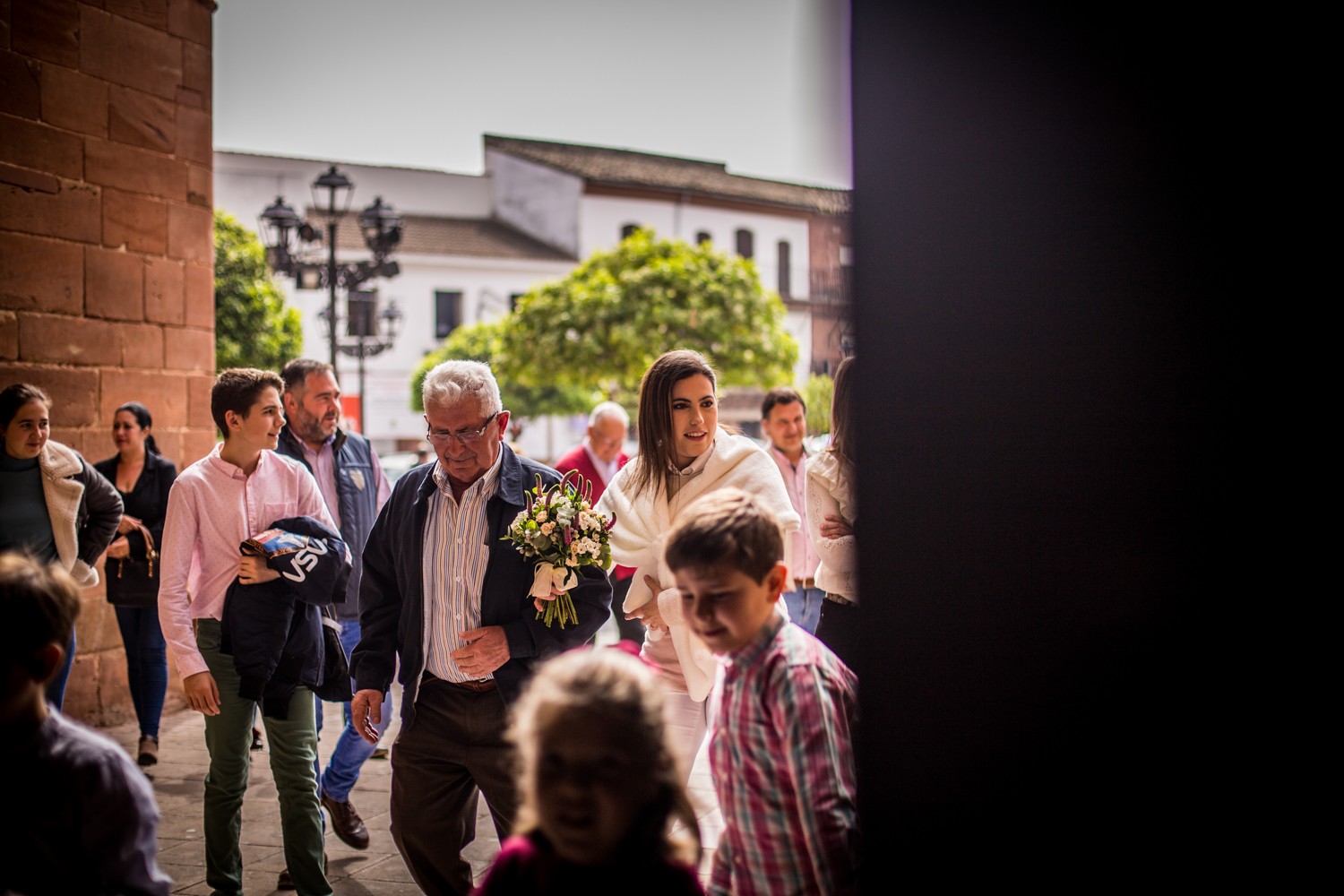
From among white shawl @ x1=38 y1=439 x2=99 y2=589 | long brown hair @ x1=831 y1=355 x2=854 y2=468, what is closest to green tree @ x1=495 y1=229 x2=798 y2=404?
white shawl @ x1=38 y1=439 x2=99 y2=589

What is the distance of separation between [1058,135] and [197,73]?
321 inches

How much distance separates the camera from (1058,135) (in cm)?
185

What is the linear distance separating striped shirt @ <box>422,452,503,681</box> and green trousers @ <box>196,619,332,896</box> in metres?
0.92

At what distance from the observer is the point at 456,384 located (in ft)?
12.2

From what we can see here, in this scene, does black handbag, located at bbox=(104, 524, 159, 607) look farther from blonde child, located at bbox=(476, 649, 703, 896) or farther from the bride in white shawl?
blonde child, located at bbox=(476, 649, 703, 896)

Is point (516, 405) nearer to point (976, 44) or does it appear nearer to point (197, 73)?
point (197, 73)

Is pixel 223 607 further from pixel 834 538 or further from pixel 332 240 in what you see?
pixel 332 240

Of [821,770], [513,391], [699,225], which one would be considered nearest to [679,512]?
[821,770]

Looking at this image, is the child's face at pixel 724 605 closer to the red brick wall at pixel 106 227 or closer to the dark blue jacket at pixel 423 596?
the dark blue jacket at pixel 423 596

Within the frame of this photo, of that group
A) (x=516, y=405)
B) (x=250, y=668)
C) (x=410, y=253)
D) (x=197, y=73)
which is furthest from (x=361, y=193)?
(x=250, y=668)

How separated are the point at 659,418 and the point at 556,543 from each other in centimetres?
90

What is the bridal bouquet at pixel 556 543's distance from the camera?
3.65 m

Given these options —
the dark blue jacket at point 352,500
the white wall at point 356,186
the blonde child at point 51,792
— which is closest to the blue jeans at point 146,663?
the dark blue jacket at point 352,500

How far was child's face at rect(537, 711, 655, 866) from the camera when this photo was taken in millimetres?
2006
